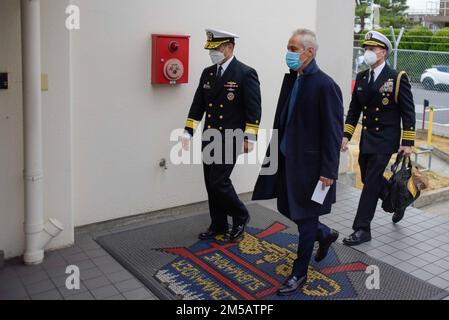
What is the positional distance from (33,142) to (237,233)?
199cm

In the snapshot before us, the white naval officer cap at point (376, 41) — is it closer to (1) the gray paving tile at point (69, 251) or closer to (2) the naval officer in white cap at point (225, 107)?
(2) the naval officer in white cap at point (225, 107)

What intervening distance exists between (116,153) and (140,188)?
1.53 feet

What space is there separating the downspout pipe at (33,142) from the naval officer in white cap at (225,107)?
1.32m

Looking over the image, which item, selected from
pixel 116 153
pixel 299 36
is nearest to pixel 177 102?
pixel 116 153

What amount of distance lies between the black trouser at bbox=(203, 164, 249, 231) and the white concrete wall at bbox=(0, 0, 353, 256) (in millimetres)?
795

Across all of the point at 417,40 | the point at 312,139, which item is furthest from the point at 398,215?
the point at 417,40

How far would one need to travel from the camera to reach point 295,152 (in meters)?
3.95

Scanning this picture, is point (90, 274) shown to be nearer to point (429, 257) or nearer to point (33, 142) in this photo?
point (33, 142)

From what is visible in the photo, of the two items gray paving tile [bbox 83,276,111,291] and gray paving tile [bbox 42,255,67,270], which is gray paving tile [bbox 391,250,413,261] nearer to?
gray paving tile [bbox 83,276,111,291]

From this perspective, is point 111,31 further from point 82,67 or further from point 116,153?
point 116,153

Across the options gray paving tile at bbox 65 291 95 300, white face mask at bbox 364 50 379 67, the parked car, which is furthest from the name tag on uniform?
the parked car

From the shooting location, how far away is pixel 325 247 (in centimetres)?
446

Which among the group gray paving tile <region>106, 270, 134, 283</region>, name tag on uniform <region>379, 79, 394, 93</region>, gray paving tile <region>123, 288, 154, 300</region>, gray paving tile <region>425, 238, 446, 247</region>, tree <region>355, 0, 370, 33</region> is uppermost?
tree <region>355, 0, 370, 33</region>

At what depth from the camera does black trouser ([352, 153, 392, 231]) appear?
5.06 m
